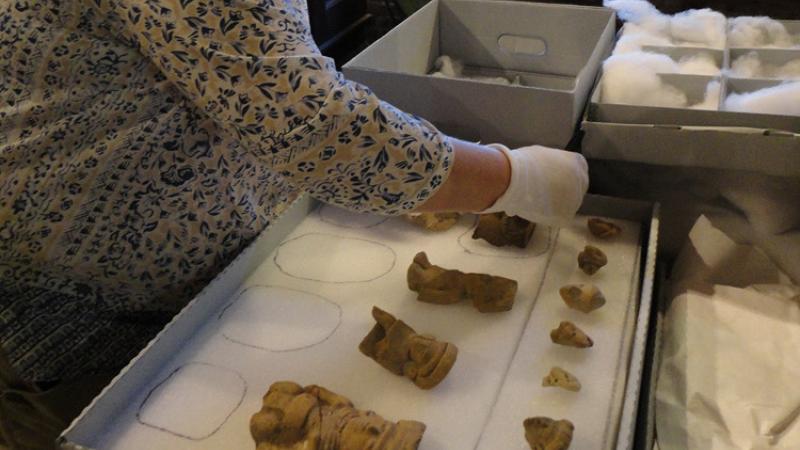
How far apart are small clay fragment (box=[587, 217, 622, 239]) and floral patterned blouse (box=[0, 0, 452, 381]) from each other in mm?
313

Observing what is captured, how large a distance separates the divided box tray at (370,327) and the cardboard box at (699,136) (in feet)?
0.27

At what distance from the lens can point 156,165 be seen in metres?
0.78

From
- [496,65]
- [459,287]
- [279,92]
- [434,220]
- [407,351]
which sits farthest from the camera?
[496,65]

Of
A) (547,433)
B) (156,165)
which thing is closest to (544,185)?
(547,433)

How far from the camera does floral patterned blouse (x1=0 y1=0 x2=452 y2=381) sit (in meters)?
0.64

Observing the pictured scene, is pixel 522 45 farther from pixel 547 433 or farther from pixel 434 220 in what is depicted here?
pixel 547 433

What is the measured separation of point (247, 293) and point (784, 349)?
0.66 m

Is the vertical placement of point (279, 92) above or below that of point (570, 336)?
above

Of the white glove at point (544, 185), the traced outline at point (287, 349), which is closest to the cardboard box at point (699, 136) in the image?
the white glove at point (544, 185)

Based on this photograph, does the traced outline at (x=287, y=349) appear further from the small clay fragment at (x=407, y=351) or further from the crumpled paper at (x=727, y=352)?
the crumpled paper at (x=727, y=352)

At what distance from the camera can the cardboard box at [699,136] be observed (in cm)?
87

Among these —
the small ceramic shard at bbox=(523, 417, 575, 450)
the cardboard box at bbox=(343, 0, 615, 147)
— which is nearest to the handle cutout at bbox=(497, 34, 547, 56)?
the cardboard box at bbox=(343, 0, 615, 147)

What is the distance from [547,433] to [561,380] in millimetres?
85

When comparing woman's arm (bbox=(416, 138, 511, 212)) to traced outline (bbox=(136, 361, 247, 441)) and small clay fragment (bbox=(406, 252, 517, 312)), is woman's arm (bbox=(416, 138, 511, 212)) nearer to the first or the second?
small clay fragment (bbox=(406, 252, 517, 312))
